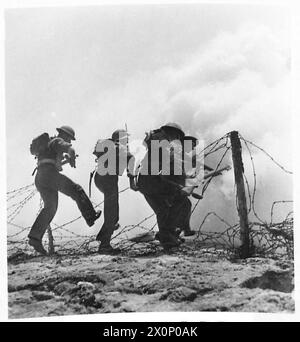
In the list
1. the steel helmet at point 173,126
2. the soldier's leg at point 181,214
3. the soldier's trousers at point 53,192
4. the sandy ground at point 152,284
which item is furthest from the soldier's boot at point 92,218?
the steel helmet at point 173,126

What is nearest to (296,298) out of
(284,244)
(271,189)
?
(284,244)

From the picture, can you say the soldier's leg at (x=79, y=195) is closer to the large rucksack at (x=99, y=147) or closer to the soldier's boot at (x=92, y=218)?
the soldier's boot at (x=92, y=218)

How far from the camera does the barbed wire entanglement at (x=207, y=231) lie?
13305mm

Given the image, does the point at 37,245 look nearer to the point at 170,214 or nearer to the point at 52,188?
the point at 52,188

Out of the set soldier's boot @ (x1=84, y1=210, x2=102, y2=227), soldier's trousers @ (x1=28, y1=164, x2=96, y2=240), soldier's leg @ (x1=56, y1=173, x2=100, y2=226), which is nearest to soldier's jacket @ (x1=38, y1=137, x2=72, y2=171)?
soldier's trousers @ (x1=28, y1=164, x2=96, y2=240)

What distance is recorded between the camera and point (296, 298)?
12.9 meters

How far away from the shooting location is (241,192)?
13352 mm

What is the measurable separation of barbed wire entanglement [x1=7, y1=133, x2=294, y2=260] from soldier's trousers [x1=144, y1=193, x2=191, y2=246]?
0.13 meters

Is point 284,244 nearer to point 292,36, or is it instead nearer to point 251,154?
point 251,154

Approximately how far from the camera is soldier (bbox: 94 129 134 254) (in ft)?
44.7

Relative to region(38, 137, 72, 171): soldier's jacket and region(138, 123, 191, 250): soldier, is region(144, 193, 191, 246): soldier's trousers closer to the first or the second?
region(138, 123, 191, 250): soldier

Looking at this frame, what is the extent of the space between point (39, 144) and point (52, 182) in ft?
2.12

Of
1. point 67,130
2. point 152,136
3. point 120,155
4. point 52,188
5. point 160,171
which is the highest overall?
point 67,130

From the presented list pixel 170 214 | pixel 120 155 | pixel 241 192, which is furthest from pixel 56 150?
pixel 241 192
